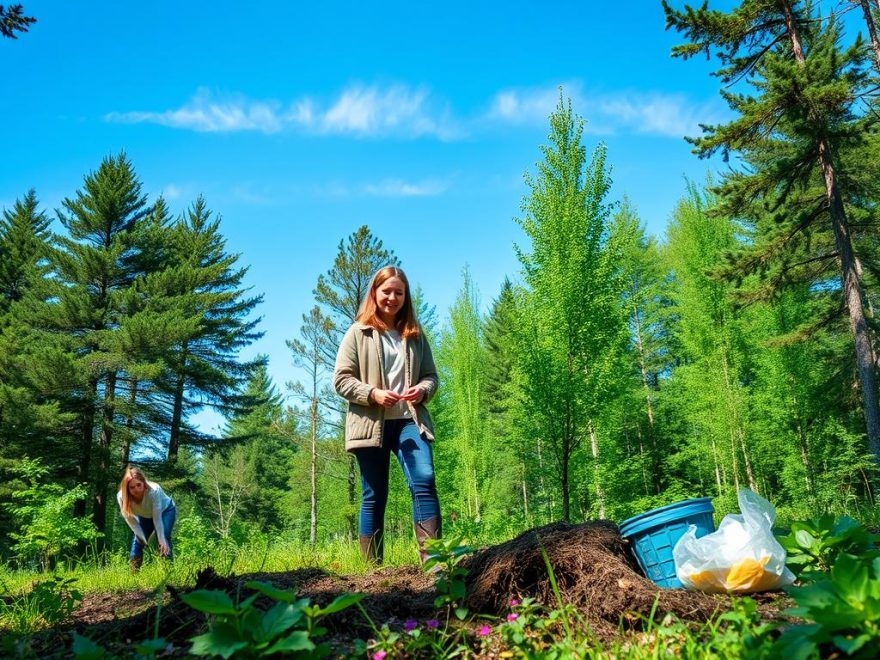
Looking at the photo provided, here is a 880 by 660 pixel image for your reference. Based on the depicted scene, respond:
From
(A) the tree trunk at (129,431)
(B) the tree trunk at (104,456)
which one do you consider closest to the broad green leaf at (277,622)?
(B) the tree trunk at (104,456)

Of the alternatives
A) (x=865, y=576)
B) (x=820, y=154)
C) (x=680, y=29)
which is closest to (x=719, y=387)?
(x=820, y=154)

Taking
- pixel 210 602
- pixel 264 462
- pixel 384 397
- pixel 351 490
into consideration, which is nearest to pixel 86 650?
pixel 210 602

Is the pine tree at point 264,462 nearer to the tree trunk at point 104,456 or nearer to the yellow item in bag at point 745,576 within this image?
the tree trunk at point 104,456

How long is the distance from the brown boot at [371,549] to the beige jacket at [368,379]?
0.63 meters

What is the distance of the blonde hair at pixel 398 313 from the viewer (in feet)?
12.6

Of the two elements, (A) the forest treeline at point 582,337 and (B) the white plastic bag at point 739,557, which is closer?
(B) the white plastic bag at point 739,557

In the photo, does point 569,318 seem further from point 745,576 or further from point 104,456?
point 104,456

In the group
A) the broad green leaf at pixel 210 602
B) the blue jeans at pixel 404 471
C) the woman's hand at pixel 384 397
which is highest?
the woman's hand at pixel 384 397

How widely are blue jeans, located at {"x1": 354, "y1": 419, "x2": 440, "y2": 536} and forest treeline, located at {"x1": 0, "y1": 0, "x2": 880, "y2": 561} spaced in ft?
4.88

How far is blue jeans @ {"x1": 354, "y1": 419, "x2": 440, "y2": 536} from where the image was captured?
3.49m

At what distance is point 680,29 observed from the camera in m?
10.3

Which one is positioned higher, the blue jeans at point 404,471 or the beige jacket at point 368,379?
the beige jacket at point 368,379

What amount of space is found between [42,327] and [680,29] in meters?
19.0

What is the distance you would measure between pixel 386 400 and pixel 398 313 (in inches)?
28.8
